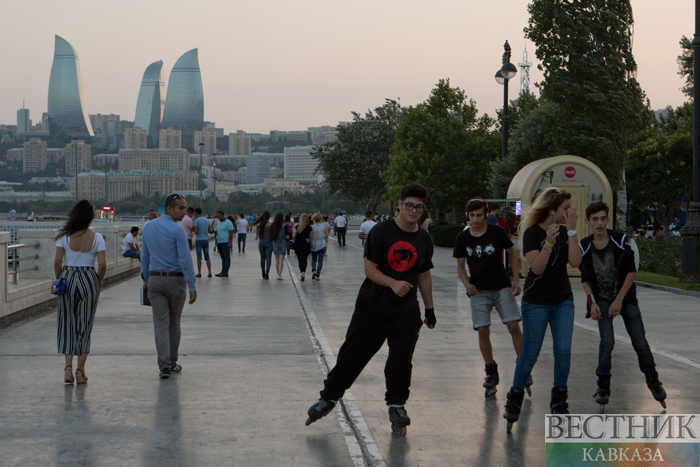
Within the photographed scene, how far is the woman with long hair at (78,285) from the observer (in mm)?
7180

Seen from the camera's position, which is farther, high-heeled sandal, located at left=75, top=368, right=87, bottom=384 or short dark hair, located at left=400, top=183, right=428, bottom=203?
high-heeled sandal, located at left=75, top=368, right=87, bottom=384

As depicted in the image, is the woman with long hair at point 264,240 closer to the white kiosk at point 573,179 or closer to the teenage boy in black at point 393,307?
the white kiosk at point 573,179

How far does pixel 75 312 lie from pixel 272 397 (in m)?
Result: 2.01

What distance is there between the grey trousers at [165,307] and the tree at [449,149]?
38490 millimetres

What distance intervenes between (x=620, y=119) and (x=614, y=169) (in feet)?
6.81

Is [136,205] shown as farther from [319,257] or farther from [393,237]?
[393,237]

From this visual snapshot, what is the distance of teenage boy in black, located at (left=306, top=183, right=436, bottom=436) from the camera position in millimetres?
5500

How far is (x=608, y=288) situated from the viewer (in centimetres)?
620

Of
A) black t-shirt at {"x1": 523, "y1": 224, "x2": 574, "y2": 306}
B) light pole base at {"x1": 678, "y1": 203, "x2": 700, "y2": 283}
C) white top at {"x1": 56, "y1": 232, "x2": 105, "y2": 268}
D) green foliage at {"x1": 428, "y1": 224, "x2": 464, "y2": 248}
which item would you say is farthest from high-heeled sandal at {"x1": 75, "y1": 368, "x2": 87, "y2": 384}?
green foliage at {"x1": 428, "y1": 224, "x2": 464, "y2": 248}

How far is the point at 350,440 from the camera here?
5.43 metres

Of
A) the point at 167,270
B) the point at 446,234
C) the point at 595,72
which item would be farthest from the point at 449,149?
the point at 167,270

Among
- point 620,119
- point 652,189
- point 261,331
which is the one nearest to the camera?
point 261,331

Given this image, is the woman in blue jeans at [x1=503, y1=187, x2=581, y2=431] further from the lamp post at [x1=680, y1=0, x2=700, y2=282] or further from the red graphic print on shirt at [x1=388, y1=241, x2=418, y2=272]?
the lamp post at [x1=680, y1=0, x2=700, y2=282]

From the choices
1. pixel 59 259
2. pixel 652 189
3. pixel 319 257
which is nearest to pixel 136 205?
pixel 652 189
